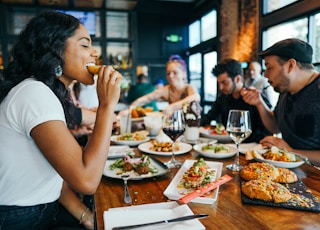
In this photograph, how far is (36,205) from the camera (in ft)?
3.40

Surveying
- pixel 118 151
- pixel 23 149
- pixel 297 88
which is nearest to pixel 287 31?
pixel 297 88

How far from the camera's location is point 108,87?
40.3 inches

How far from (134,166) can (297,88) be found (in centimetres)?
135

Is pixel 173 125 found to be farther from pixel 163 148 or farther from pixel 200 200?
pixel 200 200

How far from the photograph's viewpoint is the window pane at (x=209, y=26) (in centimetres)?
601

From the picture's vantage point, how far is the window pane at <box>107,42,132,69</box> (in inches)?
236

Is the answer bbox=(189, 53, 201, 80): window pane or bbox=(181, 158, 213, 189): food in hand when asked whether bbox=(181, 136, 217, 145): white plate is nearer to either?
bbox=(181, 158, 213, 189): food in hand

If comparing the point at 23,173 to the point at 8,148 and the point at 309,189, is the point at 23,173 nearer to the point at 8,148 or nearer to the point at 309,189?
the point at 8,148

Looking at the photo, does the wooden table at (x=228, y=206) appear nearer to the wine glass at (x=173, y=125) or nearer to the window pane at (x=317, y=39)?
the wine glass at (x=173, y=125)

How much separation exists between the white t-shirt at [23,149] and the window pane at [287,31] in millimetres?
3948

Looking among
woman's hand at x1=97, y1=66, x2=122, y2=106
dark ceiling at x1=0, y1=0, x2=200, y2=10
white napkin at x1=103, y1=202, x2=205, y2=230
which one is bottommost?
white napkin at x1=103, y1=202, x2=205, y2=230

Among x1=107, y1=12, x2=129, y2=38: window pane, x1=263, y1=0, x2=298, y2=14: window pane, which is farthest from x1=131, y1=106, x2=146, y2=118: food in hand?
x1=107, y1=12, x2=129, y2=38: window pane

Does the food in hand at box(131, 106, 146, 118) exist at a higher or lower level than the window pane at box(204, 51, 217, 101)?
lower

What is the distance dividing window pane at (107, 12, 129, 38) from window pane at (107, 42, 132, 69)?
0.20m
